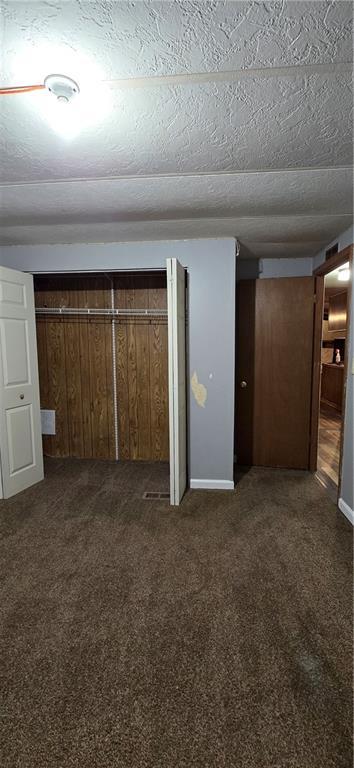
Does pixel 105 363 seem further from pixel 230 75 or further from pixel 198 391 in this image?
pixel 230 75

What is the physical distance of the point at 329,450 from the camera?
4.32 metres

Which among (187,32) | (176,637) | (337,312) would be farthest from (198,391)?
(337,312)

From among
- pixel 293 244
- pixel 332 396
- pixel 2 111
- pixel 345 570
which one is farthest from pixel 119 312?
pixel 332 396

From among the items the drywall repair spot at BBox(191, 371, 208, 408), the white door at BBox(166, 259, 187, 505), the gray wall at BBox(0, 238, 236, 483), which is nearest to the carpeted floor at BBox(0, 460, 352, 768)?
the white door at BBox(166, 259, 187, 505)

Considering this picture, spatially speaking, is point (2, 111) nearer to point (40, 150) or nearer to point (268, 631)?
point (40, 150)

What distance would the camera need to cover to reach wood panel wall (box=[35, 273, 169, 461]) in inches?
149

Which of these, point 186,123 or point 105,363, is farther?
point 105,363

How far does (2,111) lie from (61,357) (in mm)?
2770

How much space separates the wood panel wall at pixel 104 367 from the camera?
3.79 m

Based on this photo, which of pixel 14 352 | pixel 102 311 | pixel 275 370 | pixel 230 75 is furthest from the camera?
pixel 102 311

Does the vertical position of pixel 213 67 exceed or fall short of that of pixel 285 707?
it exceeds it

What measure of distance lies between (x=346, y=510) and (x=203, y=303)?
2121 millimetres

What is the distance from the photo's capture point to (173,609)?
1.73 meters

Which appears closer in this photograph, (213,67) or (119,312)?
(213,67)
